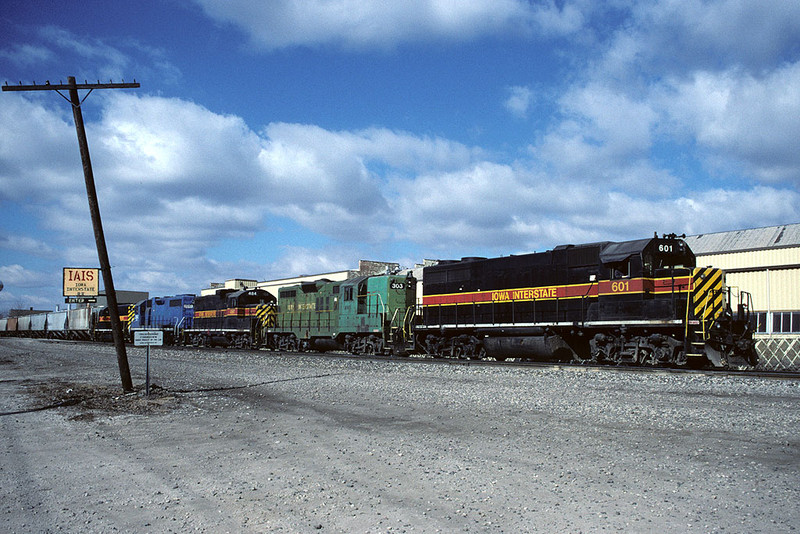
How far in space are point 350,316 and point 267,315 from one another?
7555 millimetres

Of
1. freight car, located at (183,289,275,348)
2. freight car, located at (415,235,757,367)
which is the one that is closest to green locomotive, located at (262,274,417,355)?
freight car, located at (183,289,275,348)

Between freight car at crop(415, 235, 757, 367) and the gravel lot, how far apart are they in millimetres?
3164

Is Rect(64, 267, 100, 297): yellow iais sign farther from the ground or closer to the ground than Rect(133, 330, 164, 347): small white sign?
farther from the ground

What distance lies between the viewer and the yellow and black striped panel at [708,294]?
15.2 m

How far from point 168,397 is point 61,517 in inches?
293

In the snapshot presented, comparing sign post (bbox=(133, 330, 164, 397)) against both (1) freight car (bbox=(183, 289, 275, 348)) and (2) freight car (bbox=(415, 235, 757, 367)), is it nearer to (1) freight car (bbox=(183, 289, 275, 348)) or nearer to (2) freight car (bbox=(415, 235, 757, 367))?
(2) freight car (bbox=(415, 235, 757, 367))

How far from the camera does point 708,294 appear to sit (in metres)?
15.5

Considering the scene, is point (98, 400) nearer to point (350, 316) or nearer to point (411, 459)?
point (411, 459)

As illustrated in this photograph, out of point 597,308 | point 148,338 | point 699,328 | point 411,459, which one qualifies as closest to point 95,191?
point 148,338

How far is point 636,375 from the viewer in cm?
1419

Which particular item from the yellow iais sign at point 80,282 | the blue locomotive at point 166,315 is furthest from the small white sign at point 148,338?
the yellow iais sign at point 80,282

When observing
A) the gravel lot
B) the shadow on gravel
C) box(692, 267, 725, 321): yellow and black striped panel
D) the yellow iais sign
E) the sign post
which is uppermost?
the yellow iais sign

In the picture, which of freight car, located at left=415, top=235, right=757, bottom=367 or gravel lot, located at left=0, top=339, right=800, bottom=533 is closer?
gravel lot, located at left=0, top=339, right=800, bottom=533

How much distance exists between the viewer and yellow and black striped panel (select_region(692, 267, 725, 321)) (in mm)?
15195
